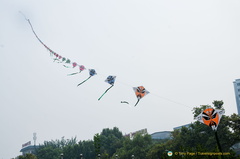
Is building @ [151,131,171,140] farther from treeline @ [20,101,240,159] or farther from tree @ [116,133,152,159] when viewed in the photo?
tree @ [116,133,152,159]

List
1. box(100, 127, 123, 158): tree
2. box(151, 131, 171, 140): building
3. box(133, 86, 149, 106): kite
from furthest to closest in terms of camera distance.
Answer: box(151, 131, 171, 140): building
box(100, 127, 123, 158): tree
box(133, 86, 149, 106): kite

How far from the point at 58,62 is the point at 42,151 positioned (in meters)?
71.0

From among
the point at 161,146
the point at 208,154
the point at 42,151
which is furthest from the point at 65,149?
the point at 208,154

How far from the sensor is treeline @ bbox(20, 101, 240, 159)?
39.1ft

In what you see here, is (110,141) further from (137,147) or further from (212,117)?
(212,117)

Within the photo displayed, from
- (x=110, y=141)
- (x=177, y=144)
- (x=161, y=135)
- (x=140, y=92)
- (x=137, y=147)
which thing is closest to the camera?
(x=140, y=92)

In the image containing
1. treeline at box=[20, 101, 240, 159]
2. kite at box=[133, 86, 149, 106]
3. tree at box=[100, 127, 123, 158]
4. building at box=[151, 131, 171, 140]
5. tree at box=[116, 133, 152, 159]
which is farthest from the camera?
building at box=[151, 131, 171, 140]

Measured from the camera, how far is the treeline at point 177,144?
1192 centimetres

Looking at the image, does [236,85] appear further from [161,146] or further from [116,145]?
[161,146]

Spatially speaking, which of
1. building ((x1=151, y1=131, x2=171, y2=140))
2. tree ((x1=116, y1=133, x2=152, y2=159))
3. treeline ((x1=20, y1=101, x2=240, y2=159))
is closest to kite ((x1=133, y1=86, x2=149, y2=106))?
treeline ((x1=20, y1=101, x2=240, y2=159))

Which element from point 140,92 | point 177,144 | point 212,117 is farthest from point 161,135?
point 212,117

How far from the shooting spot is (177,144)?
4478 cm

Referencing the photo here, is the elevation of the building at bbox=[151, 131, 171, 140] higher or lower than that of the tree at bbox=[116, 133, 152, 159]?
higher

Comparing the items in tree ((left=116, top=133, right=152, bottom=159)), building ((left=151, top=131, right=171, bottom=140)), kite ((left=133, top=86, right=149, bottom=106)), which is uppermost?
building ((left=151, top=131, right=171, bottom=140))
